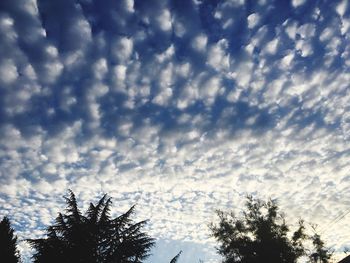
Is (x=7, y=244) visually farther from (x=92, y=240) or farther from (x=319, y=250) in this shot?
(x=319, y=250)

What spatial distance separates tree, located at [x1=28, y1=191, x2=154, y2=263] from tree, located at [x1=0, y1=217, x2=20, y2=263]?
8900 mm

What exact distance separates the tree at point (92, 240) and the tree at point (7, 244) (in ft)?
29.2

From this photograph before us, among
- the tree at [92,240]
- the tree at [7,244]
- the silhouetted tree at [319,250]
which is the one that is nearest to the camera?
the tree at [92,240]

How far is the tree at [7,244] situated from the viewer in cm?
2316

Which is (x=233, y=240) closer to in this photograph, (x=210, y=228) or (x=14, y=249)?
(x=210, y=228)

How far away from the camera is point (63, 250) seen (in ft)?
52.5

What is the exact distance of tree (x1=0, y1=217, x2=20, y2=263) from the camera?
23156 millimetres

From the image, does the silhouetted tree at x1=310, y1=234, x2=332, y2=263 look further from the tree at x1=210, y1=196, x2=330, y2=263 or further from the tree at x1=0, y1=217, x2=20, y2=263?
the tree at x1=0, y1=217, x2=20, y2=263

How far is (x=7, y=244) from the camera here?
24453 mm

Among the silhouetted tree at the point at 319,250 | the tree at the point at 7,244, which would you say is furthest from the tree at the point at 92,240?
the silhouetted tree at the point at 319,250

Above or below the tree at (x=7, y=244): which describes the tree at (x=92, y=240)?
below

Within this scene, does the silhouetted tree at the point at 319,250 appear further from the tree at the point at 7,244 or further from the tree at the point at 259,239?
the tree at the point at 7,244

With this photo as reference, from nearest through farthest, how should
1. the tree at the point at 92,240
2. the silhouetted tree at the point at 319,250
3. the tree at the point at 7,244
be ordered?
the tree at the point at 92,240 → the tree at the point at 7,244 → the silhouetted tree at the point at 319,250

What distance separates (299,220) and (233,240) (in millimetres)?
8847
